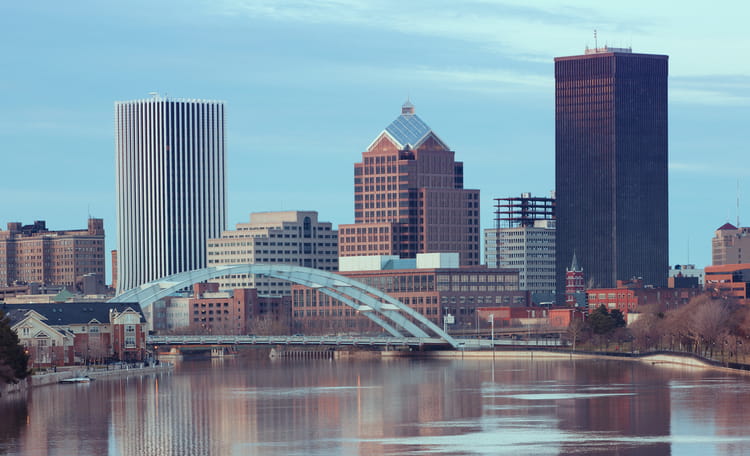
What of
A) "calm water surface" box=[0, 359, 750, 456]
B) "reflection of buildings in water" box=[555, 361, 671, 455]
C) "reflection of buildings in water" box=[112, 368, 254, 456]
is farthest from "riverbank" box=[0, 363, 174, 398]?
"reflection of buildings in water" box=[555, 361, 671, 455]

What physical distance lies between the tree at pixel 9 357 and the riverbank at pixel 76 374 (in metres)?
1.31

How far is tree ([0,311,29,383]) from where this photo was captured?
4742 inches

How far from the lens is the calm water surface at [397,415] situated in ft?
276

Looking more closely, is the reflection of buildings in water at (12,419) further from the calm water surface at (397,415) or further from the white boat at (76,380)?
the white boat at (76,380)

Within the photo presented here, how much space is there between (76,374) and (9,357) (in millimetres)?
30697

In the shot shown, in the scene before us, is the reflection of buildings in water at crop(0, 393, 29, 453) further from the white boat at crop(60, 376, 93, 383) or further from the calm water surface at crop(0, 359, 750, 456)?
the white boat at crop(60, 376, 93, 383)

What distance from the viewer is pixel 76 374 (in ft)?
502

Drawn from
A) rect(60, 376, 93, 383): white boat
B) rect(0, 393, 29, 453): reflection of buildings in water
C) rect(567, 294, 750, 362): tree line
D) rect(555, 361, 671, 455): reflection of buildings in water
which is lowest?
rect(60, 376, 93, 383): white boat

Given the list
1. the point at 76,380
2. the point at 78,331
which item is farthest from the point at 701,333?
the point at 78,331

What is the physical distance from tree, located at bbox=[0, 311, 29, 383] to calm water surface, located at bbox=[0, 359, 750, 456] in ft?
8.41

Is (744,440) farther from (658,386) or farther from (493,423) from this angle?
(658,386)

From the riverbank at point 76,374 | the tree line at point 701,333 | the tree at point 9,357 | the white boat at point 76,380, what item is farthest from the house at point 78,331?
the tree line at point 701,333

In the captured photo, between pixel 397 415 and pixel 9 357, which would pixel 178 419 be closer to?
pixel 397 415

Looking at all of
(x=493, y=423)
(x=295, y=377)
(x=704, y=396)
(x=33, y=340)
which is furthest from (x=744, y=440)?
(x=33, y=340)
